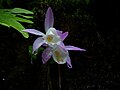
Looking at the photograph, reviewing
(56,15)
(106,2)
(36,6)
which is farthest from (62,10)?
(106,2)

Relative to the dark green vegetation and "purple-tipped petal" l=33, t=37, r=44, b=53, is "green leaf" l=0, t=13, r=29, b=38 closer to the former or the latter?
"purple-tipped petal" l=33, t=37, r=44, b=53

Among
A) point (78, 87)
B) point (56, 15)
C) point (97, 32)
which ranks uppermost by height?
point (56, 15)

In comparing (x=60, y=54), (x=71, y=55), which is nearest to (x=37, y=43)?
(x=60, y=54)

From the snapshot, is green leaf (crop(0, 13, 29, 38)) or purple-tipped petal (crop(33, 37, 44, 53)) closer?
purple-tipped petal (crop(33, 37, 44, 53))

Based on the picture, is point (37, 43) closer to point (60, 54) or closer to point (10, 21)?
point (60, 54)

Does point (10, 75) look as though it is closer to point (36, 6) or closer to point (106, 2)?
point (36, 6)

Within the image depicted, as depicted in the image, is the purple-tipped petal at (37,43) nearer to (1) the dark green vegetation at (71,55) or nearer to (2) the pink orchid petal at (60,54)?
(2) the pink orchid petal at (60,54)

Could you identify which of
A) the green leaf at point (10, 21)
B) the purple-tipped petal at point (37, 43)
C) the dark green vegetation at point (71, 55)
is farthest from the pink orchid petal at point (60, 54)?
the dark green vegetation at point (71, 55)

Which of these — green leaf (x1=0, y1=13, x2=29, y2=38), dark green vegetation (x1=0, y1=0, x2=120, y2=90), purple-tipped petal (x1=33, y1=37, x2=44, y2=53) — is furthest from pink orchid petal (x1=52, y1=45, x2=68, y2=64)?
dark green vegetation (x1=0, y1=0, x2=120, y2=90)
